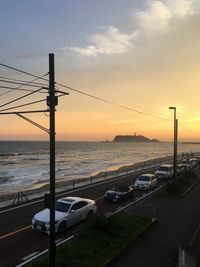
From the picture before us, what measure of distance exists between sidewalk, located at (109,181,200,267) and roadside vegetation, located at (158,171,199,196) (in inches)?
40.8

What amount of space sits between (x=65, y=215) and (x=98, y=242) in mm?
4486

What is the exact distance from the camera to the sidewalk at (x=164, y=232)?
16.1 metres

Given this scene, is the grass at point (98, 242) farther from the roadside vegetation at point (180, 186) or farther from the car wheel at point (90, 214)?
the roadside vegetation at point (180, 186)

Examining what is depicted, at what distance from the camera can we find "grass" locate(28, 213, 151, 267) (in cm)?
1482

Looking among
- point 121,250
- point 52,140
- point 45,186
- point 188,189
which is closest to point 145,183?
point 188,189

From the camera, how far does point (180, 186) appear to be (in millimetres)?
35906

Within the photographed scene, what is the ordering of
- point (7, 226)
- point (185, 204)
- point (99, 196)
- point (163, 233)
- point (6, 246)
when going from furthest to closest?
point (99, 196) → point (185, 204) → point (7, 226) → point (163, 233) → point (6, 246)

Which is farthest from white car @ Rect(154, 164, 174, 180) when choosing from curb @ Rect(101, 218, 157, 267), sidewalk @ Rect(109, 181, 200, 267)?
curb @ Rect(101, 218, 157, 267)

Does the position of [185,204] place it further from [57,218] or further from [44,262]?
[44,262]

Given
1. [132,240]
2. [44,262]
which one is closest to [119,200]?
[132,240]

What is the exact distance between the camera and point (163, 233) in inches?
811

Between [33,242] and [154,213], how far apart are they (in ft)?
31.0

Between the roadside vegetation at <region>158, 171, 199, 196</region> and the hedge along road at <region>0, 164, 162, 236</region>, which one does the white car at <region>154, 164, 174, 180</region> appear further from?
the hedge along road at <region>0, 164, 162, 236</region>

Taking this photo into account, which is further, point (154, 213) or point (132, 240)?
point (154, 213)
